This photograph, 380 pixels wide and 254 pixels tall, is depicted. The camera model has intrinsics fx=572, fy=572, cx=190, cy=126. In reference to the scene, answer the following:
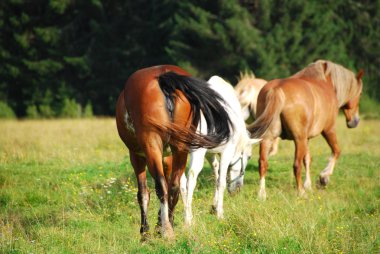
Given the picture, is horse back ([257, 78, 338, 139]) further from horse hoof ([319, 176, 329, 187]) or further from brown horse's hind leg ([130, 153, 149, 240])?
brown horse's hind leg ([130, 153, 149, 240])

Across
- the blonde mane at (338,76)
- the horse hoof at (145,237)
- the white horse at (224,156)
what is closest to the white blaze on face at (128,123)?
the white horse at (224,156)

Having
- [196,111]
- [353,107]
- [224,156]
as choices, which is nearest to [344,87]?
[353,107]

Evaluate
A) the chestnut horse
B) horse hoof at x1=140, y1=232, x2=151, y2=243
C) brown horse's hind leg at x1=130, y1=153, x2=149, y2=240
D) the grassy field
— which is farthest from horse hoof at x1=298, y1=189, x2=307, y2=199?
the chestnut horse

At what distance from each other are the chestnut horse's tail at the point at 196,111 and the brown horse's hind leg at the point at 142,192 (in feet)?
2.00

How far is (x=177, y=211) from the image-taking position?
6.99 m

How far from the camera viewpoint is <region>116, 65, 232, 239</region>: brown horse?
201 inches

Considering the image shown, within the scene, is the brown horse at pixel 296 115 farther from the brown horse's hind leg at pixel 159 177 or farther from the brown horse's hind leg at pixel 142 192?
the brown horse's hind leg at pixel 159 177

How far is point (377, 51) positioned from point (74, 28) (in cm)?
1873

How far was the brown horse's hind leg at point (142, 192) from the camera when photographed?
5.51 meters

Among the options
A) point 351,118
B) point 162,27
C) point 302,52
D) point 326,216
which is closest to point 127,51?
point 162,27

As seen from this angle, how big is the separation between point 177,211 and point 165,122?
2.19 meters

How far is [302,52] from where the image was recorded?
29.6 metres

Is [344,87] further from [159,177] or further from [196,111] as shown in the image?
[159,177]

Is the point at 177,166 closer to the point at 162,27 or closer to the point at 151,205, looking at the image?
the point at 151,205
